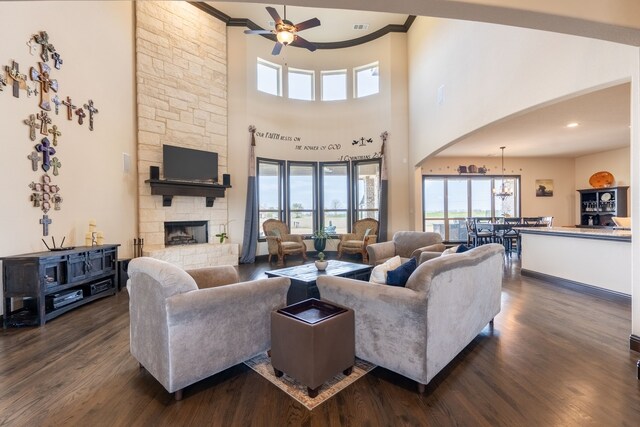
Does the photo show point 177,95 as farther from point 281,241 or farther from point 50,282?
point 50,282

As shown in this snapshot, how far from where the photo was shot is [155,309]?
6.46 ft

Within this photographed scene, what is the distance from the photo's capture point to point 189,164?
616 centimetres

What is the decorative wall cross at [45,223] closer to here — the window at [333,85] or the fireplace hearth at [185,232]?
the fireplace hearth at [185,232]

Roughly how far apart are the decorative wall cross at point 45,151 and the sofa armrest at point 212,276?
2.75 m

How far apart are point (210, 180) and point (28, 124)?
10.6ft

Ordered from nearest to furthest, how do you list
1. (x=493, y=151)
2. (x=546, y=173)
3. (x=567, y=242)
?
(x=567, y=242), (x=493, y=151), (x=546, y=173)

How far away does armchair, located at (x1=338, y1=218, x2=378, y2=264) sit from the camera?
6906 mm

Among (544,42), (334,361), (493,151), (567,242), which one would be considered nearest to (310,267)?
(334,361)

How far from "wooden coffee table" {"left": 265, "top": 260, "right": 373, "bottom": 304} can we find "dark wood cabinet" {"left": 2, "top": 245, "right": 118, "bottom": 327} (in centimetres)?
250

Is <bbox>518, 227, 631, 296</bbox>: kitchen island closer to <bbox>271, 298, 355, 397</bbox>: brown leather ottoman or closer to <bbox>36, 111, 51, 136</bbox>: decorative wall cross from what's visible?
<bbox>271, 298, 355, 397</bbox>: brown leather ottoman

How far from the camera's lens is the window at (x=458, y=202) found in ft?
30.3

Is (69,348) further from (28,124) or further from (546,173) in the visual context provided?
(546,173)

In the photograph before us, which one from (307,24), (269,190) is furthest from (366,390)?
(269,190)

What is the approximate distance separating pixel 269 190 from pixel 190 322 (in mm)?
5948
